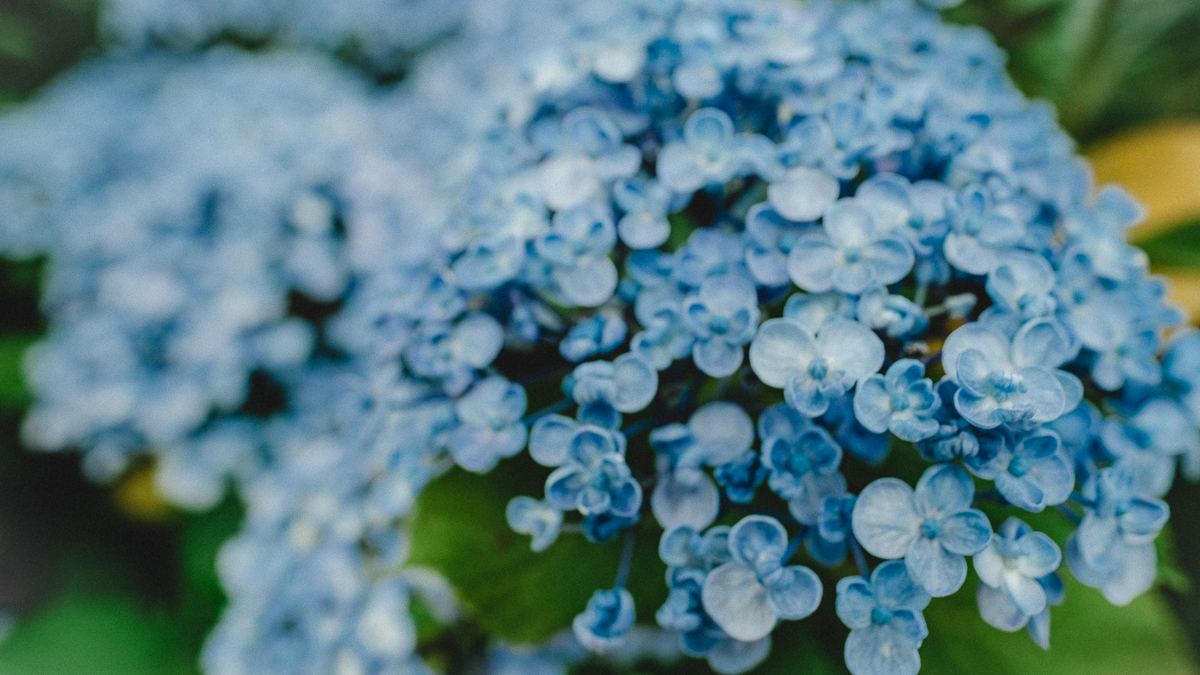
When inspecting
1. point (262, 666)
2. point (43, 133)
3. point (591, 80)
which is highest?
point (591, 80)

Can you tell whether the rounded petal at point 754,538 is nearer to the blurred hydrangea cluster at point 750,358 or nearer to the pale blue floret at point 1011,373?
the blurred hydrangea cluster at point 750,358

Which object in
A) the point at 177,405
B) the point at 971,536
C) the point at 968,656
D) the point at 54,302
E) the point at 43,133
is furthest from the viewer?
the point at 43,133

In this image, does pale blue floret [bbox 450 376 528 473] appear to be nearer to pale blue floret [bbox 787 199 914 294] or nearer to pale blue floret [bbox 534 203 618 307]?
pale blue floret [bbox 534 203 618 307]

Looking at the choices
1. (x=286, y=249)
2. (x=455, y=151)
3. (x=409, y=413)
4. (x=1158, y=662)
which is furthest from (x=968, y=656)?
(x=286, y=249)

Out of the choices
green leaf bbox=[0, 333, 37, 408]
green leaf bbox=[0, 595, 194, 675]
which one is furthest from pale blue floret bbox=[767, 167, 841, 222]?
green leaf bbox=[0, 333, 37, 408]

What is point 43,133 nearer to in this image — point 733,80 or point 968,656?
point 733,80

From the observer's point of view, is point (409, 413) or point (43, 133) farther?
point (43, 133)

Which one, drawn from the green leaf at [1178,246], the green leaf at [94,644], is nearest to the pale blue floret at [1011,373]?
the green leaf at [1178,246]
